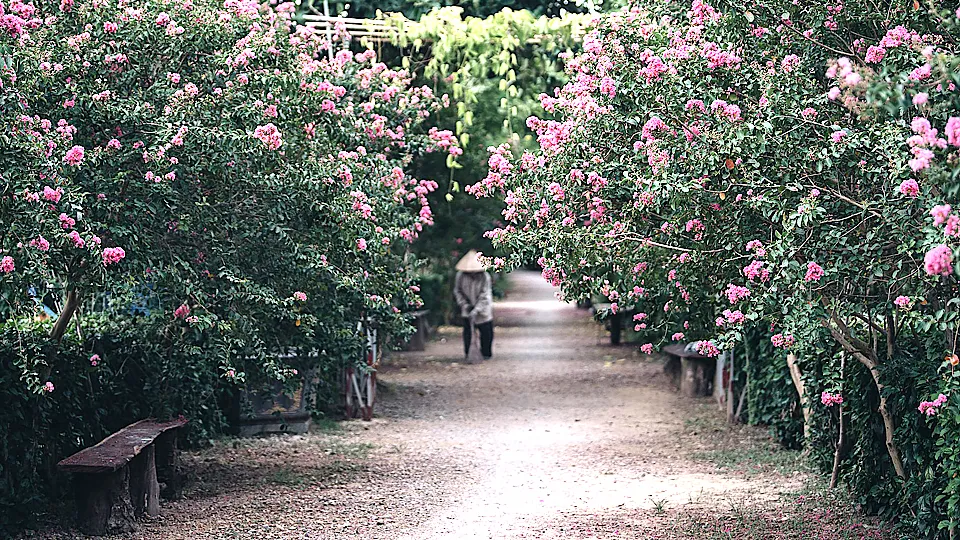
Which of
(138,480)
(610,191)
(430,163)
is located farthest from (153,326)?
(430,163)

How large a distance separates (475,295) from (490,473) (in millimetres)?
8645

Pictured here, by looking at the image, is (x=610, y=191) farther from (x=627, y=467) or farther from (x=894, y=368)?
(x=627, y=467)

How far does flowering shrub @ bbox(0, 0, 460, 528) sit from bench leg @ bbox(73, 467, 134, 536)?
0.63 meters

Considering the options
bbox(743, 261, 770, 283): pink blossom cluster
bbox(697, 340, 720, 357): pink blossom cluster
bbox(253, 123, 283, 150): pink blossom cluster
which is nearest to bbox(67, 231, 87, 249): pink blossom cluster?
bbox(253, 123, 283, 150): pink blossom cluster

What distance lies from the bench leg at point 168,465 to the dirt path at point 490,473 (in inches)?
5.3

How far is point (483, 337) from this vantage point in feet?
57.9

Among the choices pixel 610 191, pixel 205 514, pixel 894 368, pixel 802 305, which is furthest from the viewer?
pixel 205 514

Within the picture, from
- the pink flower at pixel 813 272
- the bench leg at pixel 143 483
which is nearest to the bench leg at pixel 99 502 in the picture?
the bench leg at pixel 143 483

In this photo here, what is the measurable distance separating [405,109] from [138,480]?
439 centimetres

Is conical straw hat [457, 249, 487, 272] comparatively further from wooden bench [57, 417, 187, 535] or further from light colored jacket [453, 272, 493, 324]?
wooden bench [57, 417, 187, 535]

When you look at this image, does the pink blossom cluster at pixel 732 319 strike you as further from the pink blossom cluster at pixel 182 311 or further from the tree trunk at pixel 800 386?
the pink blossom cluster at pixel 182 311

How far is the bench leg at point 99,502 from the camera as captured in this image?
6840mm

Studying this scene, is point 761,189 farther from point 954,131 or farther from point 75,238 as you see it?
point 75,238

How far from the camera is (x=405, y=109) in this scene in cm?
1030
